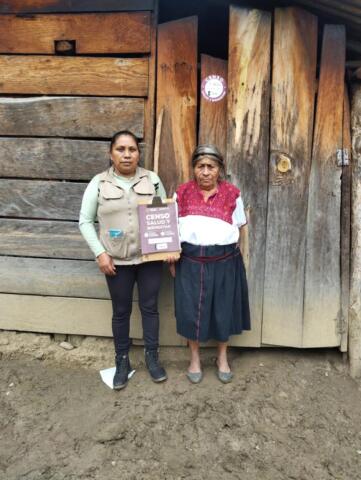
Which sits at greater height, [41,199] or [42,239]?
[41,199]

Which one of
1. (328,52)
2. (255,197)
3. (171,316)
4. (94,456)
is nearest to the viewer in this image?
(94,456)

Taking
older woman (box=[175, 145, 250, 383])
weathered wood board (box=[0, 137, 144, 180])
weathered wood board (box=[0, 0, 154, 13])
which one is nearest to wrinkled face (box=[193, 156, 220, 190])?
older woman (box=[175, 145, 250, 383])

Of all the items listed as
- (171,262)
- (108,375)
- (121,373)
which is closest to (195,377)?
(121,373)

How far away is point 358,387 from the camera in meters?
2.93

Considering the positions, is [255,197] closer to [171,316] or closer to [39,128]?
[171,316]

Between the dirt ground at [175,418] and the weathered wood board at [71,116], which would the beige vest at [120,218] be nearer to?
the weathered wood board at [71,116]

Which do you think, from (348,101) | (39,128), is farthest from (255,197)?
(39,128)

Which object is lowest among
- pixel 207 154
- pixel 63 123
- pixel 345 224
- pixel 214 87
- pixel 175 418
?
pixel 175 418

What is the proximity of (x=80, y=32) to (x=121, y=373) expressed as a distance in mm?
2390

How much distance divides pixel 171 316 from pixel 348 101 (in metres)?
1.99

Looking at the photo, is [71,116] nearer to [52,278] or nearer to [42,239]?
[42,239]

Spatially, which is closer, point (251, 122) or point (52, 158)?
point (251, 122)

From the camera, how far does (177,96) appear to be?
9.53ft

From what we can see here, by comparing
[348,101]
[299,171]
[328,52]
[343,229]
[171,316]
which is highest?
[328,52]
